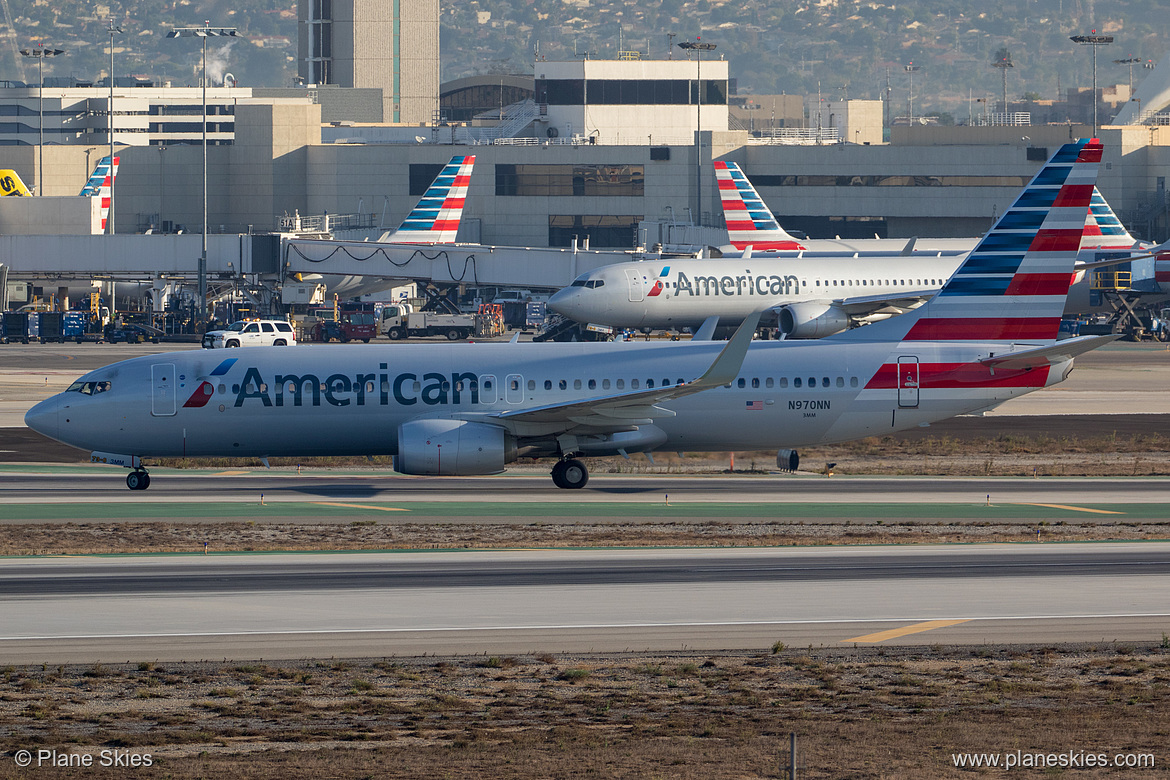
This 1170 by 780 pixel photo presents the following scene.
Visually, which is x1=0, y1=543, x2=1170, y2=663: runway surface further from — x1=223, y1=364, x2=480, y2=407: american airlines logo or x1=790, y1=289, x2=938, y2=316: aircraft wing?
x1=790, y1=289, x2=938, y2=316: aircraft wing

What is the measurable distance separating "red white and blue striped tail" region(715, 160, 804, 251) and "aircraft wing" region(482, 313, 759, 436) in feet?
207

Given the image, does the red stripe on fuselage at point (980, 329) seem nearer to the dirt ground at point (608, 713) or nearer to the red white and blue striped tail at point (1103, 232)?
the dirt ground at point (608, 713)

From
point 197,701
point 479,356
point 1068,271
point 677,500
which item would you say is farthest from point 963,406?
point 197,701

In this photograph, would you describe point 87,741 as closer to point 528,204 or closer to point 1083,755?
point 1083,755

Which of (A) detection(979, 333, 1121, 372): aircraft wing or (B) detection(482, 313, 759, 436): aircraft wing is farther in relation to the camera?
(A) detection(979, 333, 1121, 372): aircraft wing

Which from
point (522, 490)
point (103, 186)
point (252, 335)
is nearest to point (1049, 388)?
point (522, 490)

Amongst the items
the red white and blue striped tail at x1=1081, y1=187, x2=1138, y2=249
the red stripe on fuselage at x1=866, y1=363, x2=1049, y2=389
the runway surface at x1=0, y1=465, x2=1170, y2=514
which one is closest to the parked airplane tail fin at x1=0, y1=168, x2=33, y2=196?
the red white and blue striped tail at x1=1081, y1=187, x2=1138, y2=249

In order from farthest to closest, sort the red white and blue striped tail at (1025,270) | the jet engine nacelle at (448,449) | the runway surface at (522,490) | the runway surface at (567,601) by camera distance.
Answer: the red white and blue striped tail at (1025,270)
the runway surface at (522,490)
the jet engine nacelle at (448,449)
the runway surface at (567,601)

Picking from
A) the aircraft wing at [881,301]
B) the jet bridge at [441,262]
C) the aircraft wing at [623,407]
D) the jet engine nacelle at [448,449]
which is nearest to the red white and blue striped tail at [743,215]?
the jet bridge at [441,262]

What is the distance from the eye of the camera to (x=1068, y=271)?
43781 mm

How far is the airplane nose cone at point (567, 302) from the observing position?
81562 millimetres

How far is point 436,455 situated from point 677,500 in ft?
23.0

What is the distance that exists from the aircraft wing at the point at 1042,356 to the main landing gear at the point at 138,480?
82.1 ft

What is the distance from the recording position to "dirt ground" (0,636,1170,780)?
17656mm
